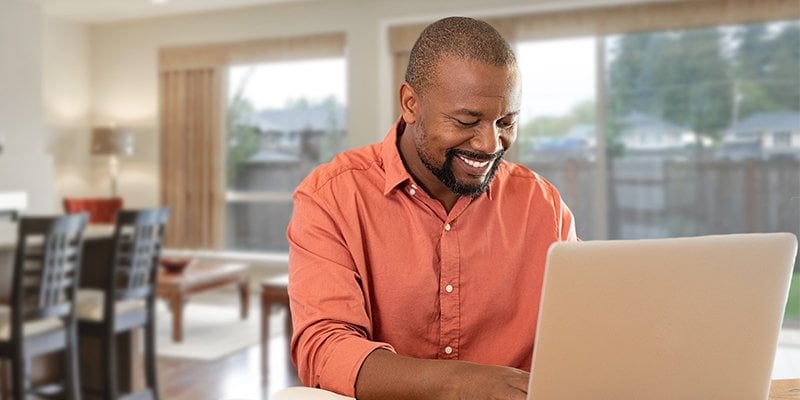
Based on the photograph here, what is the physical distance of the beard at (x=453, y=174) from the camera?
1186 mm

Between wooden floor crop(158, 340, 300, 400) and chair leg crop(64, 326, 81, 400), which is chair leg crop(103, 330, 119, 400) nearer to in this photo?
chair leg crop(64, 326, 81, 400)

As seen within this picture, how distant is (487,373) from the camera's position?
937 mm

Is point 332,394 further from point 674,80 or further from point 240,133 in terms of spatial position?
point 240,133

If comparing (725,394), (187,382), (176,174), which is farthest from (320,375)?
(176,174)

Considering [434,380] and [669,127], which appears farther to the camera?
[669,127]

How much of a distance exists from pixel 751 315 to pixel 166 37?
6.70 m

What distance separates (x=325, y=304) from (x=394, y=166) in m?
0.29

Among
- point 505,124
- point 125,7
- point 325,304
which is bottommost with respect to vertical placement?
point 325,304

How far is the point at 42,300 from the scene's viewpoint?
8.86 ft

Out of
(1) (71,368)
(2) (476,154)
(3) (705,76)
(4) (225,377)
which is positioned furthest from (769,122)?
(2) (476,154)

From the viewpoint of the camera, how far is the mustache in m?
1.17

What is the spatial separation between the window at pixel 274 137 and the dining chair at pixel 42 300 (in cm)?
374

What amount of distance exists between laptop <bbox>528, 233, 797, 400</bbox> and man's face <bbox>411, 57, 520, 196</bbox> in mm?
410

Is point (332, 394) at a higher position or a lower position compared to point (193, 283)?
higher
